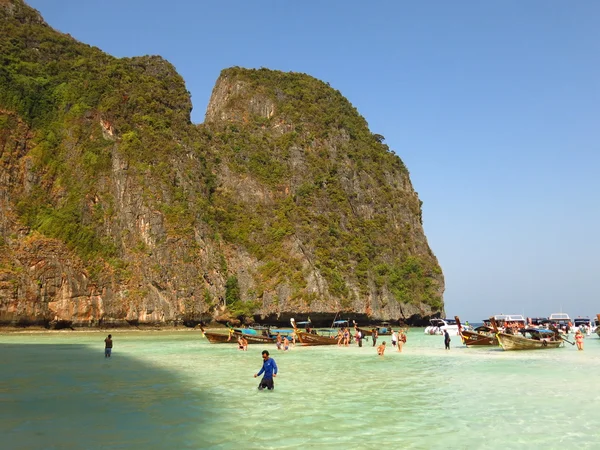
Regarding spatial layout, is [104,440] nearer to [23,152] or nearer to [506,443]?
[506,443]

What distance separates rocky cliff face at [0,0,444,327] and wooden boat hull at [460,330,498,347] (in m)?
39.0

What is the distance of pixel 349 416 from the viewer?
12.9 meters

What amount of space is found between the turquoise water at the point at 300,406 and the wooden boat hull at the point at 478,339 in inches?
506

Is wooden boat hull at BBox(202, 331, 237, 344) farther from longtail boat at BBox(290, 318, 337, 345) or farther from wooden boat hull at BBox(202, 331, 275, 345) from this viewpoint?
longtail boat at BBox(290, 318, 337, 345)

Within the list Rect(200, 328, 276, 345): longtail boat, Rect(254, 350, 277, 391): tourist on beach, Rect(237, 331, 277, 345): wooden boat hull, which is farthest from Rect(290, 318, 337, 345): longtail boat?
Rect(254, 350, 277, 391): tourist on beach

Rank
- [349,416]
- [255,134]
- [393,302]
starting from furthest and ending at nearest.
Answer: [255,134], [393,302], [349,416]

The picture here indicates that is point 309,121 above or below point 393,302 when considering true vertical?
above

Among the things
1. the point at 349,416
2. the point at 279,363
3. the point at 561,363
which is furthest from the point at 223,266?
the point at 349,416

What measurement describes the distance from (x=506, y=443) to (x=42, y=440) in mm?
9485

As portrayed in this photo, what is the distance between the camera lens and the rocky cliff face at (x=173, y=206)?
6362cm

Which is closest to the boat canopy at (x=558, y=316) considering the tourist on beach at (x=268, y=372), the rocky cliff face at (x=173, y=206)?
the rocky cliff face at (x=173, y=206)

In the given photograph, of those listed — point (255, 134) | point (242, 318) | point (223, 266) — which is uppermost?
point (255, 134)

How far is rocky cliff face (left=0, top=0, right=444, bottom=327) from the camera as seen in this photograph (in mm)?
63625

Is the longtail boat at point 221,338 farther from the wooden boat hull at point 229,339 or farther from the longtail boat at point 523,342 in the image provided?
the longtail boat at point 523,342
